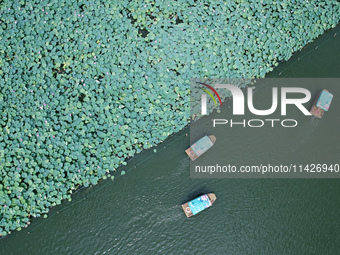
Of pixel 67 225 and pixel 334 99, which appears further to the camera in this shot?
pixel 334 99

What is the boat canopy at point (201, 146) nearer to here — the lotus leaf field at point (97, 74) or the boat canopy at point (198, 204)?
the lotus leaf field at point (97, 74)

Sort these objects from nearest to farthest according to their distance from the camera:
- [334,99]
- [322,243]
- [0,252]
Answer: [0,252] < [322,243] < [334,99]

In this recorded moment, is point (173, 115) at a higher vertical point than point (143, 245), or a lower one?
higher

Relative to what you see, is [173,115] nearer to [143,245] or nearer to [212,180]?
[212,180]

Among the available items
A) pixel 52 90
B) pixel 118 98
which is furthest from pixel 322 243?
pixel 52 90

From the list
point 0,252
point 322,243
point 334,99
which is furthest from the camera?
point 334,99

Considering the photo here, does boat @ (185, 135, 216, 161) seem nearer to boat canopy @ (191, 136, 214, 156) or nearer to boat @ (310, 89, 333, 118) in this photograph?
boat canopy @ (191, 136, 214, 156)

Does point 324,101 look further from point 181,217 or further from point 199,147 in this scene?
point 181,217
